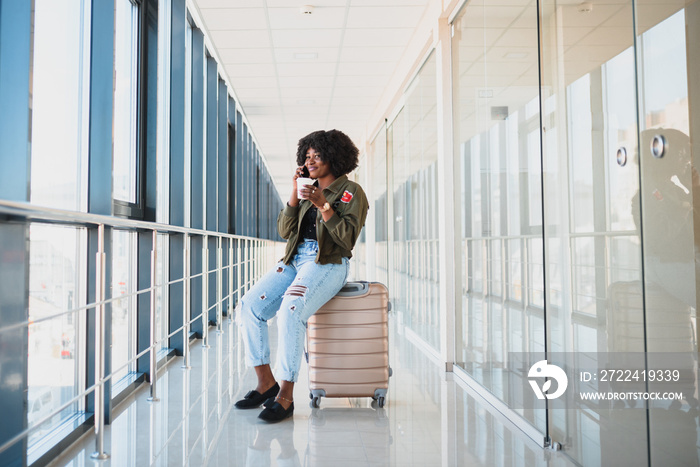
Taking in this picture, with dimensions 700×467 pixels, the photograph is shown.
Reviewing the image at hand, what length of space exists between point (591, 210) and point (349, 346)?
1115mm

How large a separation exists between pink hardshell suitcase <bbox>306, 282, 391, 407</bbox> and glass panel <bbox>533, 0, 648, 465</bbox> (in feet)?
2.34

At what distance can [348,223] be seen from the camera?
2.21m

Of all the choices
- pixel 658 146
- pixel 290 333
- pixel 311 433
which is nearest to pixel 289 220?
pixel 290 333

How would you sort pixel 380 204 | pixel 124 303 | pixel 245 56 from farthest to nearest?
pixel 380 204 → pixel 245 56 → pixel 124 303

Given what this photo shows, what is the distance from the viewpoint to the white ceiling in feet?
12.5

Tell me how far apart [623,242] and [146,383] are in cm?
224

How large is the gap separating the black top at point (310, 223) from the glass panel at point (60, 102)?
0.88 m

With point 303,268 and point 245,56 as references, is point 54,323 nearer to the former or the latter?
point 303,268

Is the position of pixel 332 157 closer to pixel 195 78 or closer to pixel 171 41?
pixel 171 41

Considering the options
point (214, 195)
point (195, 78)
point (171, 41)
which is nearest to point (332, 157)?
point (171, 41)

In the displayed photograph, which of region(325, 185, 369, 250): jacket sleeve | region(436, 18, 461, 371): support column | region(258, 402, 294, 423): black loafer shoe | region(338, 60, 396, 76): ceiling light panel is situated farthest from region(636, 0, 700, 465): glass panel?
region(338, 60, 396, 76): ceiling light panel

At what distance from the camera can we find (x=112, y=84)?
2.13 metres

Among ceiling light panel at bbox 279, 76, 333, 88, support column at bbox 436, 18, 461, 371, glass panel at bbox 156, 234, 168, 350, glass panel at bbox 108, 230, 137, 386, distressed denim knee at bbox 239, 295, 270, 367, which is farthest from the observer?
ceiling light panel at bbox 279, 76, 333, 88

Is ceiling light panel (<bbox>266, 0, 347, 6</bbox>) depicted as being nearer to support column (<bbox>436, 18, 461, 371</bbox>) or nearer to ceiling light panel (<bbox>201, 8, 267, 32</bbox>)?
ceiling light panel (<bbox>201, 8, 267, 32</bbox>)
